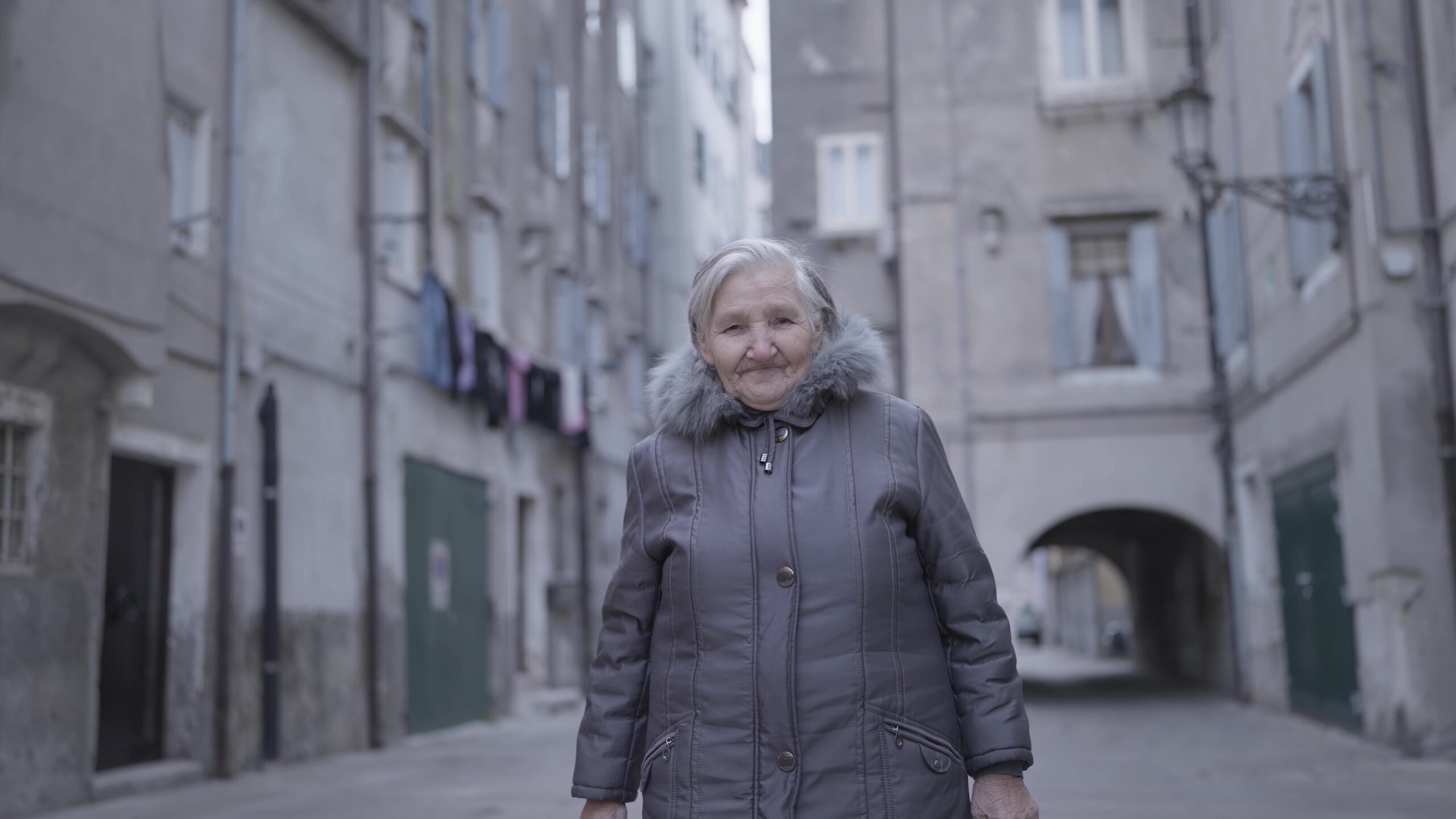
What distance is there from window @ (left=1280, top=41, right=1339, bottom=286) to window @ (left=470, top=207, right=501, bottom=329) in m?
8.99

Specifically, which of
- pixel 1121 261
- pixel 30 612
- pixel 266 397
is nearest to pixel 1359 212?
pixel 1121 261

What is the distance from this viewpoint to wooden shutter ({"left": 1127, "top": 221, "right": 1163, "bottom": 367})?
1725cm

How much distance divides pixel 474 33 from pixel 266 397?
7.44m

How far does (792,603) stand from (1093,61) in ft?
53.3

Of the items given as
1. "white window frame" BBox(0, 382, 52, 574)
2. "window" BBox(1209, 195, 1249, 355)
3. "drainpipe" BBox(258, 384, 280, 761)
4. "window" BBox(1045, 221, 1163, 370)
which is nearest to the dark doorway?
"drainpipe" BBox(258, 384, 280, 761)

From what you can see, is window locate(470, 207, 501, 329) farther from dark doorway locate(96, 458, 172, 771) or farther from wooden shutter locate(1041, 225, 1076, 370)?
dark doorway locate(96, 458, 172, 771)

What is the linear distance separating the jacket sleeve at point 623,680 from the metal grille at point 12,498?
7112 millimetres

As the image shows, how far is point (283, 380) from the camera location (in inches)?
→ 508

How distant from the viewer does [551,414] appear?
66.6 feet

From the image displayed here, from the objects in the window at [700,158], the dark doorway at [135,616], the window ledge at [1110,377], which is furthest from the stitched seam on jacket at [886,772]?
the window at [700,158]

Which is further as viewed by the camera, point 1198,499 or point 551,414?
point 551,414

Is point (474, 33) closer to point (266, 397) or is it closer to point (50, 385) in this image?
point (266, 397)

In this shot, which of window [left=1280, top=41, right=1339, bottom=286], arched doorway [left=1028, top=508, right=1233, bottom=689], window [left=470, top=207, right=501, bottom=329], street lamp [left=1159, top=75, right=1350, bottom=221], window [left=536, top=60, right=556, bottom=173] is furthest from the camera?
window [left=536, top=60, right=556, bottom=173]

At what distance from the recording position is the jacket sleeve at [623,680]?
302 centimetres
